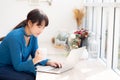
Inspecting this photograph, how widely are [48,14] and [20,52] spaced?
72.4 inches

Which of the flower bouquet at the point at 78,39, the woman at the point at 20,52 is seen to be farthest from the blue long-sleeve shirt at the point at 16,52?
the flower bouquet at the point at 78,39

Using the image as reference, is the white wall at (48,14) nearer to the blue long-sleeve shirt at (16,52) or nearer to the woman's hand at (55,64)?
the woman's hand at (55,64)

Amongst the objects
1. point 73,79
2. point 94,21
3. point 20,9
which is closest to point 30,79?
point 73,79

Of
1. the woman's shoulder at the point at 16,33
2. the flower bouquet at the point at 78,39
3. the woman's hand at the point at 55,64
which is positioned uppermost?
the woman's shoulder at the point at 16,33

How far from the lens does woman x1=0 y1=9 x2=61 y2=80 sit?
1.89 m

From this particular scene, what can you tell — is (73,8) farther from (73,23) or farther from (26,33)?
(26,33)

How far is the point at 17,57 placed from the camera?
1.89 meters

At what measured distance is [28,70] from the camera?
1.94 metres

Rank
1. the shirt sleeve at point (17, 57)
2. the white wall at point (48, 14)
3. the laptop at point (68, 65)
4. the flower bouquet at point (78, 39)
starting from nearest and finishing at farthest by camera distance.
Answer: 1. the shirt sleeve at point (17, 57)
2. the laptop at point (68, 65)
3. the flower bouquet at point (78, 39)
4. the white wall at point (48, 14)

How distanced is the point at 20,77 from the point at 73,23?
2.03 metres

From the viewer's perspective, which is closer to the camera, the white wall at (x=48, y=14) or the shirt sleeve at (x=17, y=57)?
the shirt sleeve at (x=17, y=57)

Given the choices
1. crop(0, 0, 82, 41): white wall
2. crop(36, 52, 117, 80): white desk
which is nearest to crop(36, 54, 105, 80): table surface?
crop(36, 52, 117, 80): white desk

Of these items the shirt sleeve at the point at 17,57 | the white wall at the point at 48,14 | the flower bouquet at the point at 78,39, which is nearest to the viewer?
the shirt sleeve at the point at 17,57

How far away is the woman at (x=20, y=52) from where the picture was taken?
1.89m
